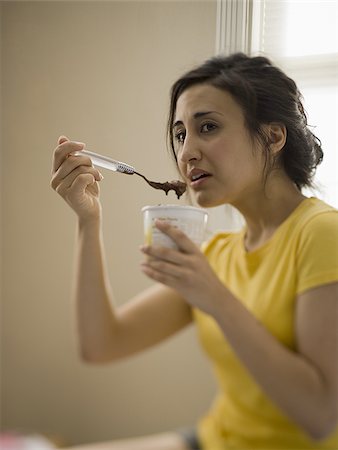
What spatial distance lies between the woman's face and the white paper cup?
0.10ft

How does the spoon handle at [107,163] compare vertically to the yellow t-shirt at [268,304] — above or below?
above

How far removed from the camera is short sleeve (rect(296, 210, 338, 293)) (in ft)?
1.66

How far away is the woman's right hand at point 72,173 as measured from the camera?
Answer: 503 mm

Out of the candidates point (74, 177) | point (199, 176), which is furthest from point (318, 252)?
point (74, 177)

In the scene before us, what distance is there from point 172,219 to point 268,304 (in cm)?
15

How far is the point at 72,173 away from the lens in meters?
0.52

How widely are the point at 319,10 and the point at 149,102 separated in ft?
0.65

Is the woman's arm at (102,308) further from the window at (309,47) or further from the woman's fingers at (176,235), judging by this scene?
the window at (309,47)

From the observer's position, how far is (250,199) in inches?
22.2

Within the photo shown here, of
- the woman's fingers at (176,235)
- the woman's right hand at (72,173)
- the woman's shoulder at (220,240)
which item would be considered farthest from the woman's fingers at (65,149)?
the woman's shoulder at (220,240)

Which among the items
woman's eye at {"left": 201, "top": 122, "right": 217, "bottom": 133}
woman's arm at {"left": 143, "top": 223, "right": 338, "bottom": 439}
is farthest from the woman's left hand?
woman's eye at {"left": 201, "top": 122, "right": 217, "bottom": 133}

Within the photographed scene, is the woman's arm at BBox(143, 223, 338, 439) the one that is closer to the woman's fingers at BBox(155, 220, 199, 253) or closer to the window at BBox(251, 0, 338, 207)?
the woman's fingers at BBox(155, 220, 199, 253)

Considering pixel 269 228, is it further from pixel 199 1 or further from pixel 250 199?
pixel 199 1

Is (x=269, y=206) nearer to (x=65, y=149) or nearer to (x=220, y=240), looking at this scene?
(x=220, y=240)
